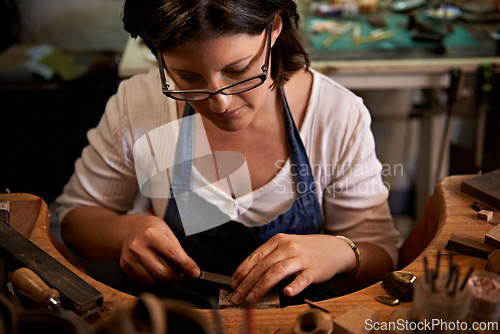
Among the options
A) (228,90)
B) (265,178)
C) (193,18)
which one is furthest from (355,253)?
(193,18)

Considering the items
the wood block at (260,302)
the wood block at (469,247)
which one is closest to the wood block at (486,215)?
the wood block at (469,247)

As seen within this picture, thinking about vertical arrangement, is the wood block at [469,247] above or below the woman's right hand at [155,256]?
above

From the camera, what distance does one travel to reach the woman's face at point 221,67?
122 centimetres

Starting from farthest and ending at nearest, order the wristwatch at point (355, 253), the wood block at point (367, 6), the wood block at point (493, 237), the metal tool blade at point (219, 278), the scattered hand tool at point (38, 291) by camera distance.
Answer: the wood block at point (367, 6)
the wristwatch at point (355, 253)
the metal tool blade at point (219, 278)
the wood block at point (493, 237)
the scattered hand tool at point (38, 291)

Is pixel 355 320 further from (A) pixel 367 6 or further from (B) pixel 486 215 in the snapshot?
(A) pixel 367 6

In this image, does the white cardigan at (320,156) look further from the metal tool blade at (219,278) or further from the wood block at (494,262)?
the wood block at (494,262)

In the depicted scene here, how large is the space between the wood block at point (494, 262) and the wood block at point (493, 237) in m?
0.08

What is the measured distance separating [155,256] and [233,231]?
0.35m

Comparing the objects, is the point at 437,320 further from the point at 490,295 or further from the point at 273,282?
the point at 273,282

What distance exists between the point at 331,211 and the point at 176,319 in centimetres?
107

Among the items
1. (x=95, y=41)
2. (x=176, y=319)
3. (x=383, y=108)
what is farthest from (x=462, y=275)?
(x=95, y=41)

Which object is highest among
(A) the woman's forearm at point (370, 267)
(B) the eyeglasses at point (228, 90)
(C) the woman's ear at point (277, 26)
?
(C) the woman's ear at point (277, 26)

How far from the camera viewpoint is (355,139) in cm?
167

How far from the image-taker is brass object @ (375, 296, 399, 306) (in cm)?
113
